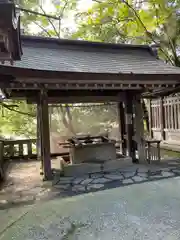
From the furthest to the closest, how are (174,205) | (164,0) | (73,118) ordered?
1. (73,118)
2. (164,0)
3. (174,205)

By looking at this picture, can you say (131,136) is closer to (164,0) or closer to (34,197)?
(34,197)

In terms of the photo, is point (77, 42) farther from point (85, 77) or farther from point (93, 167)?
point (93, 167)

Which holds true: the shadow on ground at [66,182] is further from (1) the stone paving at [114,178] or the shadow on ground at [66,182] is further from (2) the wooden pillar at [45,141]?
(2) the wooden pillar at [45,141]

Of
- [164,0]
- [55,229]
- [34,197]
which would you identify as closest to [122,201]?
[55,229]

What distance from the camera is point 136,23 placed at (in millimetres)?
10922

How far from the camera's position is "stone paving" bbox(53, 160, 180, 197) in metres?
4.32

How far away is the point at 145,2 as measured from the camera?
10.4 metres

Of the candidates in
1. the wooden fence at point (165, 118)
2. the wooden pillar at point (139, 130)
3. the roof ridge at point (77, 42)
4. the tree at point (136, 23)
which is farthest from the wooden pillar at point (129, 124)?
the tree at point (136, 23)

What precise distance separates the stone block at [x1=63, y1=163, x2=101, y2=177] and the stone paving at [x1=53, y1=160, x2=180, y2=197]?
0.65 feet

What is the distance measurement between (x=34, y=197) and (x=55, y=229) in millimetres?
1209

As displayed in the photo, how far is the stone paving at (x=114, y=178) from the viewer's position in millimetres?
4324

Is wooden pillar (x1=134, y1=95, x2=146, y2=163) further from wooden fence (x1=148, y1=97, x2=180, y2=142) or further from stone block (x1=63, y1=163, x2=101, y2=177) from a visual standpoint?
wooden fence (x1=148, y1=97, x2=180, y2=142)

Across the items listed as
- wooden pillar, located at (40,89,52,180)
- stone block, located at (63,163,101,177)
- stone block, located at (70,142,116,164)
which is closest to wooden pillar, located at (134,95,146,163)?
stone block, located at (70,142,116,164)

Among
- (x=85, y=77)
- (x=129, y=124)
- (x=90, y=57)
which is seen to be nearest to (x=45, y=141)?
(x=85, y=77)
